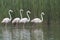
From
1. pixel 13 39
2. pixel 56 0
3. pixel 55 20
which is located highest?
pixel 56 0

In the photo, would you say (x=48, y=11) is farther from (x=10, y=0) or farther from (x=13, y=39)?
(x=13, y=39)

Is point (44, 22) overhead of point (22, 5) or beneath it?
beneath

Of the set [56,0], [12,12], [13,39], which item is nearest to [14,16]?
[12,12]

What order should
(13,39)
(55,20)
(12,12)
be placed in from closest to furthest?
(13,39)
(55,20)
(12,12)

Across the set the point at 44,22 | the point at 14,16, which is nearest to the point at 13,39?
the point at 44,22

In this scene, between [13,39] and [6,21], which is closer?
[13,39]

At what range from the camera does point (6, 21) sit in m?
15.8

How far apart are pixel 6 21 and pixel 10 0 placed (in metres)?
1.44

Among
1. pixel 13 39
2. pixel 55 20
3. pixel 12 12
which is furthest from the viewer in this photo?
pixel 12 12

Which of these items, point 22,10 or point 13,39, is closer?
point 13,39

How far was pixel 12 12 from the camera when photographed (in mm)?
16656

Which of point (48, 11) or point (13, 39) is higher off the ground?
point (48, 11)

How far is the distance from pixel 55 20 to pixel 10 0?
2831mm

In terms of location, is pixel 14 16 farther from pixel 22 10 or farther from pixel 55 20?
pixel 55 20
